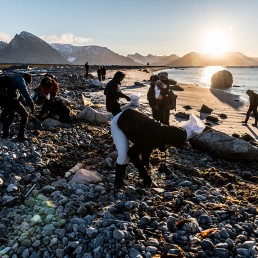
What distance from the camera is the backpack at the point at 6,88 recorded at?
869 cm

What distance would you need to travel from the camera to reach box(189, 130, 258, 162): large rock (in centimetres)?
930

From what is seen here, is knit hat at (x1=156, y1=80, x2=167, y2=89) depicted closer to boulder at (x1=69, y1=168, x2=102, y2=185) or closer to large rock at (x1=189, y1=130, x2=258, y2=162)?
Answer: large rock at (x1=189, y1=130, x2=258, y2=162)

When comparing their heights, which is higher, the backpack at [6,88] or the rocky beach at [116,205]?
the backpack at [6,88]

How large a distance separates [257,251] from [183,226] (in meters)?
1.12

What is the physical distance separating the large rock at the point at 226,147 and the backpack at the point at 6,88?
17.9ft

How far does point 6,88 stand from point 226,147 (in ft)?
20.5

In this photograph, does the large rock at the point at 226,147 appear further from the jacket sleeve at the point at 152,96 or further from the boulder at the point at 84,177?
the boulder at the point at 84,177

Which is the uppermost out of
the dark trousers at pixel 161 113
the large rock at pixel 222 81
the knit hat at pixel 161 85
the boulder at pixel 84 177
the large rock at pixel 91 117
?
the knit hat at pixel 161 85

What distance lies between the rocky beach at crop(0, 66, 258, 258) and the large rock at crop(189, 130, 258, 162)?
0.67 feet

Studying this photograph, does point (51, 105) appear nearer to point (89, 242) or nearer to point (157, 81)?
point (157, 81)

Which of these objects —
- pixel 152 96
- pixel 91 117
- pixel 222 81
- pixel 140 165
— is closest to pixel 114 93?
pixel 152 96

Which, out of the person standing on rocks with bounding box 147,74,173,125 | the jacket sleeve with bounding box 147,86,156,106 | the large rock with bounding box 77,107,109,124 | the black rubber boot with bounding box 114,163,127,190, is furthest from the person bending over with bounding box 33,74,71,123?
the black rubber boot with bounding box 114,163,127,190

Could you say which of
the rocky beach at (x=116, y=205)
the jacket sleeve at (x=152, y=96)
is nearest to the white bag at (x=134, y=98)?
the jacket sleeve at (x=152, y=96)

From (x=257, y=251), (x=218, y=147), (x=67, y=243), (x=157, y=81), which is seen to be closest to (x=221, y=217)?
→ (x=257, y=251)
